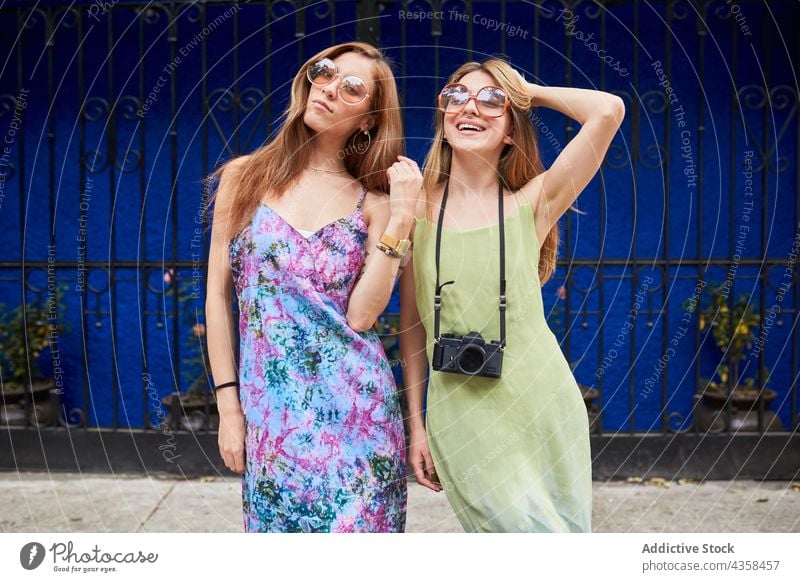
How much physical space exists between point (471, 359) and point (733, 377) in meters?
3.08

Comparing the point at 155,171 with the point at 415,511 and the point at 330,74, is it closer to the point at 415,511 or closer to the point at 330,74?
the point at 415,511

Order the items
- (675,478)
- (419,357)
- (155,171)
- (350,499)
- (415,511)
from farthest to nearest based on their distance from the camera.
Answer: (155,171) < (675,478) < (415,511) < (419,357) < (350,499)

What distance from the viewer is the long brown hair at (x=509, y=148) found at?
1830mm

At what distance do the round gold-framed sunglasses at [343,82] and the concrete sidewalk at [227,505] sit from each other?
2373mm

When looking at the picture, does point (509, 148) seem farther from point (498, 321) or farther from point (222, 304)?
point (222, 304)

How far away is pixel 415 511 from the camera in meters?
3.89

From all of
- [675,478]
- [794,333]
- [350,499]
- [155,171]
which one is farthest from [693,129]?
[350,499]

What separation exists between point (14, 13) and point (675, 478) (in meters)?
4.20

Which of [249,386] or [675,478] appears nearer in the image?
[249,386]

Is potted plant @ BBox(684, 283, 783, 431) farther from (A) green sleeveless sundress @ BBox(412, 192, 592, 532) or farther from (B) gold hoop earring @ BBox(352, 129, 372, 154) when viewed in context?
(B) gold hoop earring @ BBox(352, 129, 372, 154)

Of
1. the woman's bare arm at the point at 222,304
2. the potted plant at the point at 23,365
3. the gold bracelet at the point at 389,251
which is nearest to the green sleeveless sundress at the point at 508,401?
the gold bracelet at the point at 389,251

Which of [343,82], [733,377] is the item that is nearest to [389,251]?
[343,82]

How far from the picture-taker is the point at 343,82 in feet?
5.86

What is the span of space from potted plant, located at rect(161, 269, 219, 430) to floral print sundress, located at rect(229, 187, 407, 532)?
253 cm
